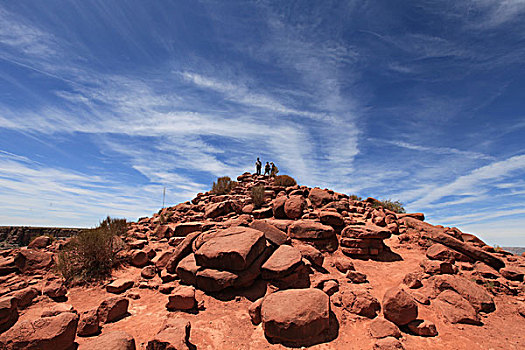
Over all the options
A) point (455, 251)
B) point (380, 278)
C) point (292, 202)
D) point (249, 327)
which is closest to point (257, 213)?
point (292, 202)

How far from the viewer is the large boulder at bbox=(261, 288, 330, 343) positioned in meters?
4.92

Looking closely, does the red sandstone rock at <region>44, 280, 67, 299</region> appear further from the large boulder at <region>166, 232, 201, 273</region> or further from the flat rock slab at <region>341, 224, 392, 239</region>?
the flat rock slab at <region>341, 224, 392, 239</region>

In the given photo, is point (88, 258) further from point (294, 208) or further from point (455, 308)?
point (455, 308)

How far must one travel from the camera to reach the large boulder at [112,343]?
3779mm

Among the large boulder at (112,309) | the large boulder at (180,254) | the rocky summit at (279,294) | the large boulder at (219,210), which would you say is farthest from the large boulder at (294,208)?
the large boulder at (112,309)

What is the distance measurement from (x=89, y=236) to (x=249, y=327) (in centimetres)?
706

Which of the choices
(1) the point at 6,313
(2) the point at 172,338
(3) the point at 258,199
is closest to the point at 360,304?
(2) the point at 172,338

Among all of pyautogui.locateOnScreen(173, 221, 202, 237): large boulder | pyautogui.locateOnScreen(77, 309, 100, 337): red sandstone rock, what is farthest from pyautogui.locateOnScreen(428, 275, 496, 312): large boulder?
pyautogui.locateOnScreen(173, 221, 202, 237): large boulder

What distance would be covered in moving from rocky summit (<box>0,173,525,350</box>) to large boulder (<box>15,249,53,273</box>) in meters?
0.03

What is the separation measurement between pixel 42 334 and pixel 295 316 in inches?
177

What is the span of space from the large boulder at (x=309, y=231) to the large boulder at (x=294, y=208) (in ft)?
5.41

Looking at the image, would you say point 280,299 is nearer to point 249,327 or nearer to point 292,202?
point 249,327

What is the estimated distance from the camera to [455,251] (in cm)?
904

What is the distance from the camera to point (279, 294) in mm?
5738
